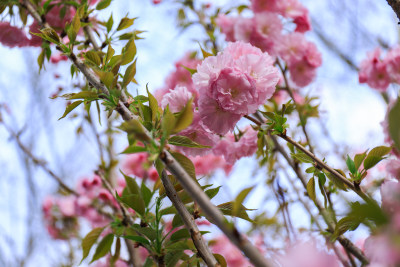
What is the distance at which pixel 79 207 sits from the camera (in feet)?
5.61

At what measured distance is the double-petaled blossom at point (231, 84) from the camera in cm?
64

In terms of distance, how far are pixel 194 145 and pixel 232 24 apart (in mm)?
884

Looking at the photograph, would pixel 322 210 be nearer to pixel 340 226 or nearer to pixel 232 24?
pixel 340 226

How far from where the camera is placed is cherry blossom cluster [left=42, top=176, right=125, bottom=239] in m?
1.59

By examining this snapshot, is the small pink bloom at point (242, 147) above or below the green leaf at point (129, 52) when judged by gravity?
below

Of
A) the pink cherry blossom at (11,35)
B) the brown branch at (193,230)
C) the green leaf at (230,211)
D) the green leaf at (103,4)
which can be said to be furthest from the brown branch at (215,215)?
the pink cherry blossom at (11,35)

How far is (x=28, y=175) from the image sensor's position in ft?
11.4

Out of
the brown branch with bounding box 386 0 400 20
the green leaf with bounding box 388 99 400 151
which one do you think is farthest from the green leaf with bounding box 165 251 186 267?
the brown branch with bounding box 386 0 400 20

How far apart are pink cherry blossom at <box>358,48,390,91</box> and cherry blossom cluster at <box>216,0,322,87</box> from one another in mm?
217

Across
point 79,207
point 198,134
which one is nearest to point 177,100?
point 198,134

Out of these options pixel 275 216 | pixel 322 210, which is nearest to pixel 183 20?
pixel 275 216

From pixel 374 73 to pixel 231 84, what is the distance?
104 cm

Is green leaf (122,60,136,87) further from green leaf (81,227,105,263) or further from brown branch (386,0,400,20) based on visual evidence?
brown branch (386,0,400,20)

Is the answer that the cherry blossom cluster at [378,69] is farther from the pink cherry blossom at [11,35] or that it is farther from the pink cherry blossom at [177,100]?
the pink cherry blossom at [11,35]
